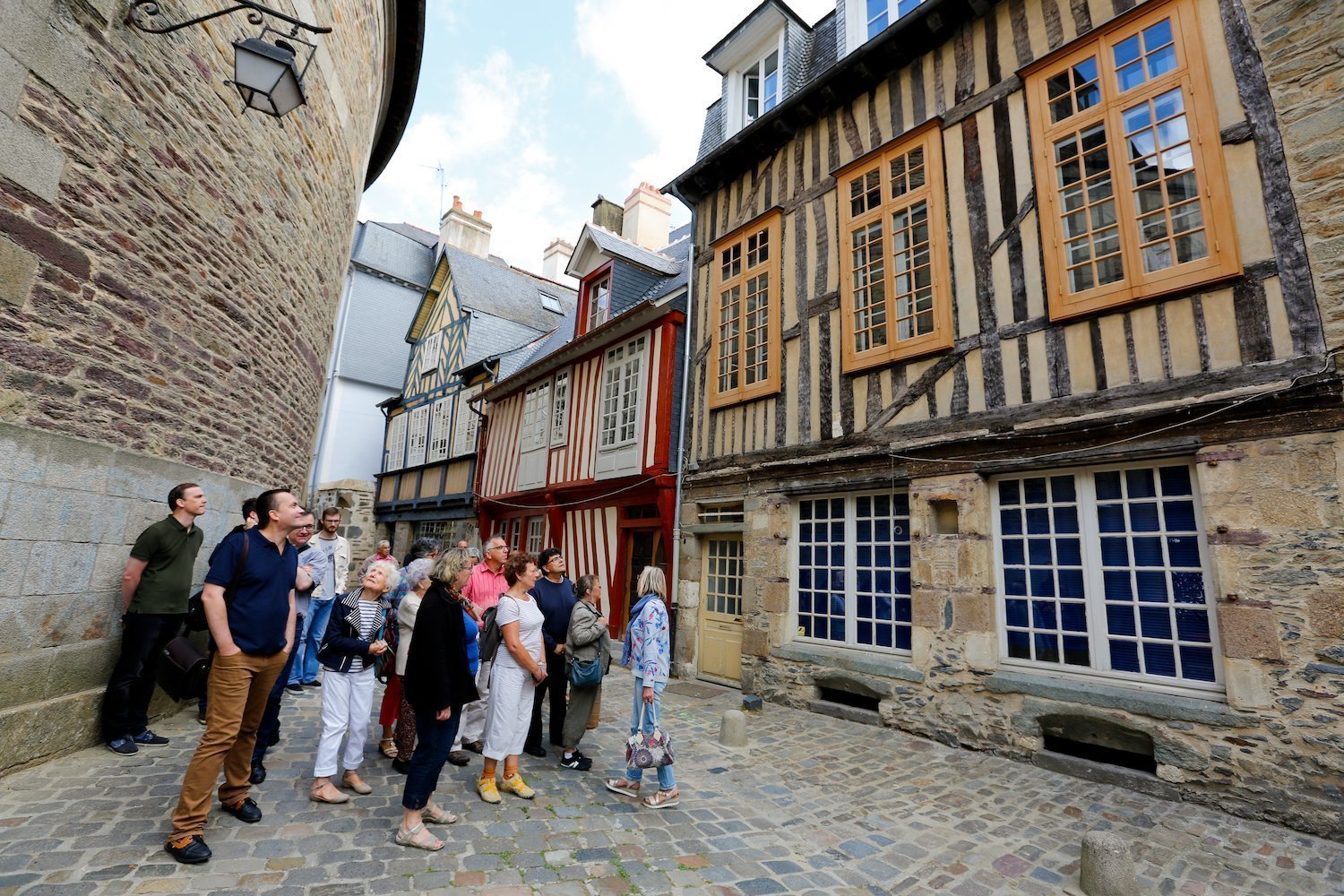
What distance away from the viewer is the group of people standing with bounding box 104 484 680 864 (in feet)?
9.16

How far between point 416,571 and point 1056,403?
4.75m

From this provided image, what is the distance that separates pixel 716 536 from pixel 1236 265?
5199 millimetres

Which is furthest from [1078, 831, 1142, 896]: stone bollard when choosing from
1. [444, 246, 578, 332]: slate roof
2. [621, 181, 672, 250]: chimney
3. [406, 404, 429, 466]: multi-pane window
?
[406, 404, 429, 466]: multi-pane window

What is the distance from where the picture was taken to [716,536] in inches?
298

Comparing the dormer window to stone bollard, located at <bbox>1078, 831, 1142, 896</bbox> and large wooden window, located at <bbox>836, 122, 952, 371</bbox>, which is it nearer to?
large wooden window, located at <bbox>836, 122, 952, 371</bbox>

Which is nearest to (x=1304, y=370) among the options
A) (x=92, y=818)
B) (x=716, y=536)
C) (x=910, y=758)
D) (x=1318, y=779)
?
(x=1318, y=779)

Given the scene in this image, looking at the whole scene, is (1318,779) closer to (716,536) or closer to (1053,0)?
(716,536)

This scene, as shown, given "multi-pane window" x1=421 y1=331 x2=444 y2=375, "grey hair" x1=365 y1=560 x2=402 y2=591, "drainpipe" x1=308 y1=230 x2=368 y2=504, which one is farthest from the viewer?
"drainpipe" x1=308 y1=230 x2=368 y2=504

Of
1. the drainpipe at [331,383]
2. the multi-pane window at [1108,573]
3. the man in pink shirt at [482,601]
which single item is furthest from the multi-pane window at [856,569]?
the drainpipe at [331,383]

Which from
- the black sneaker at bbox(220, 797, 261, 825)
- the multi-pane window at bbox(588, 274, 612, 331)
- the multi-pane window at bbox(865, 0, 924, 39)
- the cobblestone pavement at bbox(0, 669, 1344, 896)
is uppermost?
the multi-pane window at bbox(865, 0, 924, 39)

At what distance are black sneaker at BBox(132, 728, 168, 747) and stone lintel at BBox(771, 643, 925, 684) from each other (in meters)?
4.82

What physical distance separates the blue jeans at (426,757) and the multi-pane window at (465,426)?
10.8 meters

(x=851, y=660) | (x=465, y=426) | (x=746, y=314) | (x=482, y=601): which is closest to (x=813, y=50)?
(x=746, y=314)

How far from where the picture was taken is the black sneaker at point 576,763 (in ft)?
13.4
